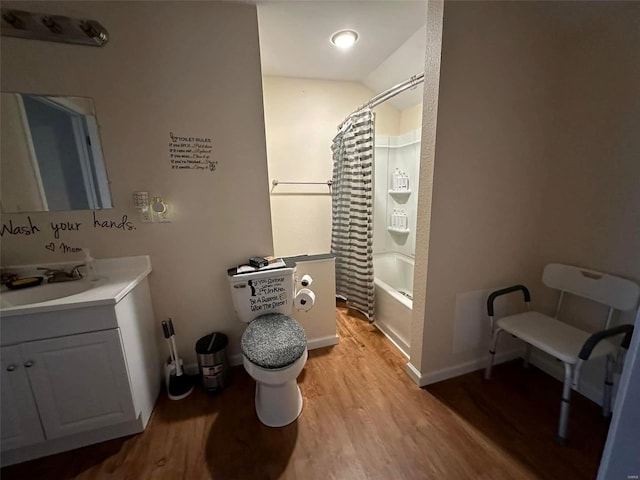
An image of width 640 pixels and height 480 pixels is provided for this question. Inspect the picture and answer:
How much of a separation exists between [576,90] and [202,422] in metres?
2.80

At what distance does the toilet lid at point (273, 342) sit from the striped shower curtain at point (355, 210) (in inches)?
38.5

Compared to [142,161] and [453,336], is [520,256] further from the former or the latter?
[142,161]

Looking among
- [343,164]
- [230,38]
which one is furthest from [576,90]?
[230,38]

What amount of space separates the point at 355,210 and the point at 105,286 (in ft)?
5.74

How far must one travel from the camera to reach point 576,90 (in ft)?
4.78

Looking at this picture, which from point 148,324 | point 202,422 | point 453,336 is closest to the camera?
point 202,422

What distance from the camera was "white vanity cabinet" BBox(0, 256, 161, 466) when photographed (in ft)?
3.57

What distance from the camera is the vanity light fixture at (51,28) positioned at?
1.20 meters

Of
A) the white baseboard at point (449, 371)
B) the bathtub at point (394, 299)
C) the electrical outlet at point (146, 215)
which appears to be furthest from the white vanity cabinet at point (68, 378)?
the bathtub at point (394, 299)

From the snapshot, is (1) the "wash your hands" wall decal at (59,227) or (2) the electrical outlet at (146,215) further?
(2) the electrical outlet at (146,215)

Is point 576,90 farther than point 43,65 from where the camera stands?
Yes

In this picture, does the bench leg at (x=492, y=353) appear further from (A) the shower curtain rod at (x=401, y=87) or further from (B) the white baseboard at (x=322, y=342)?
(A) the shower curtain rod at (x=401, y=87)

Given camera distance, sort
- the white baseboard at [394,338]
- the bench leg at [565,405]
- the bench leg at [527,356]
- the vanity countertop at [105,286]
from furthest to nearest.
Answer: the white baseboard at [394,338]
the bench leg at [527,356]
the bench leg at [565,405]
the vanity countertop at [105,286]

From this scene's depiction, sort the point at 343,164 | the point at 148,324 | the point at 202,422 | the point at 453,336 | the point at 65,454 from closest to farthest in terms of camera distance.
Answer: the point at 65,454, the point at 202,422, the point at 148,324, the point at 453,336, the point at 343,164
